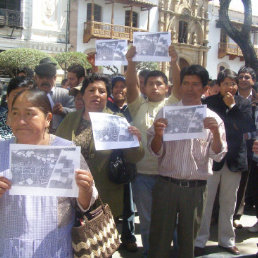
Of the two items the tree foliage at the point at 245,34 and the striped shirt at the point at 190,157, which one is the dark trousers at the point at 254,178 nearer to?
the striped shirt at the point at 190,157

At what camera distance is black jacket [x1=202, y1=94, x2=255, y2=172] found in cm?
376

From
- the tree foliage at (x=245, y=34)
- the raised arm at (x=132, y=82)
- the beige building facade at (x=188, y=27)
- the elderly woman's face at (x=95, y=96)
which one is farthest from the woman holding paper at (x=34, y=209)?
the beige building facade at (x=188, y=27)

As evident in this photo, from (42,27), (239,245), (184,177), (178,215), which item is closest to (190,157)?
(184,177)

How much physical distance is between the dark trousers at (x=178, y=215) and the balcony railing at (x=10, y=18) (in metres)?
20.4

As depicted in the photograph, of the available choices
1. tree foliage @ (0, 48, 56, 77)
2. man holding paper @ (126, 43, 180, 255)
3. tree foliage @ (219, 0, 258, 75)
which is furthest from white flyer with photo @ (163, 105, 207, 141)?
tree foliage @ (0, 48, 56, 77)

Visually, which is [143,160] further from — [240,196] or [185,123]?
[240,196]

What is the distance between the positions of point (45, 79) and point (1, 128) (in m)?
1.24

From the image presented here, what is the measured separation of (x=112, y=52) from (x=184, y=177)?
6.66 feet

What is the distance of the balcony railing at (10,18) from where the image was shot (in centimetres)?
2109

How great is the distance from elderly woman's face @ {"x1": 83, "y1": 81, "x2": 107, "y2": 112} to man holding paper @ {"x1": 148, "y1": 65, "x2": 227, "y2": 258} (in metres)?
0.45

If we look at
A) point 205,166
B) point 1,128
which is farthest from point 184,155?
point 1,128

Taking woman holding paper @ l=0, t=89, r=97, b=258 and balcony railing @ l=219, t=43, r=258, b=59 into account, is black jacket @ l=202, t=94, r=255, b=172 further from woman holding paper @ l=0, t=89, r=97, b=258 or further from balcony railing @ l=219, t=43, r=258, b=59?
balcony railing @ l=219, t=43, r=258, b=59

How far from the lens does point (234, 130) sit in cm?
379

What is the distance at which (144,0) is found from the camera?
86.8ft
